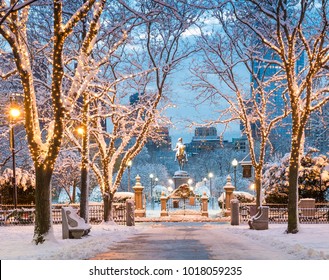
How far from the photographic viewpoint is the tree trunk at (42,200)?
1258 centimetres

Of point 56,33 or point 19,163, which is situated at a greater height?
point 56,33

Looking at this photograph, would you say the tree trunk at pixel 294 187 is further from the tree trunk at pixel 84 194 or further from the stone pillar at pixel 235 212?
the tree trunk at pixel 84 194

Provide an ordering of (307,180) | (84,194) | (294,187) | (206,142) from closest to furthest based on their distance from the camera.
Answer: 1. (294,187)
2. (84,194)
3. (307,180)
4. (206,142)

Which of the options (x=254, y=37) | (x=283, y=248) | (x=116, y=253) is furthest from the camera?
(x=254, y=37)

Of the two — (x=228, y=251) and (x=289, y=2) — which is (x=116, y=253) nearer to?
(x=228, y=251)

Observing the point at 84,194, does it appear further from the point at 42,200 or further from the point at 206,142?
the point at 206,142

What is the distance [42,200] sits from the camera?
12.6 m

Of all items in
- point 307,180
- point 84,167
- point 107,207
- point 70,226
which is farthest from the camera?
point 307,180

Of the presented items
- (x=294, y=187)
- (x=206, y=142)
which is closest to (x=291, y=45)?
(x=294, y=187)

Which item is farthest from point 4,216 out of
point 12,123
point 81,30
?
point 81,30

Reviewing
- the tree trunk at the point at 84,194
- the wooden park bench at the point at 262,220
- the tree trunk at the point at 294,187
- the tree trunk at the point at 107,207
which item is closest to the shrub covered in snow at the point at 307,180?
the wooden park bench at the point at 262,220

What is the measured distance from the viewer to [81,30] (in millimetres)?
20234

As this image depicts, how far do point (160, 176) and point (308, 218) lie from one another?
52.6m

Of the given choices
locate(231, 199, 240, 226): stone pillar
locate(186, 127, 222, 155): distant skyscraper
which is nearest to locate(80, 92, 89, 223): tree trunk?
locate(231, 199, 240, 226): stone pillar
